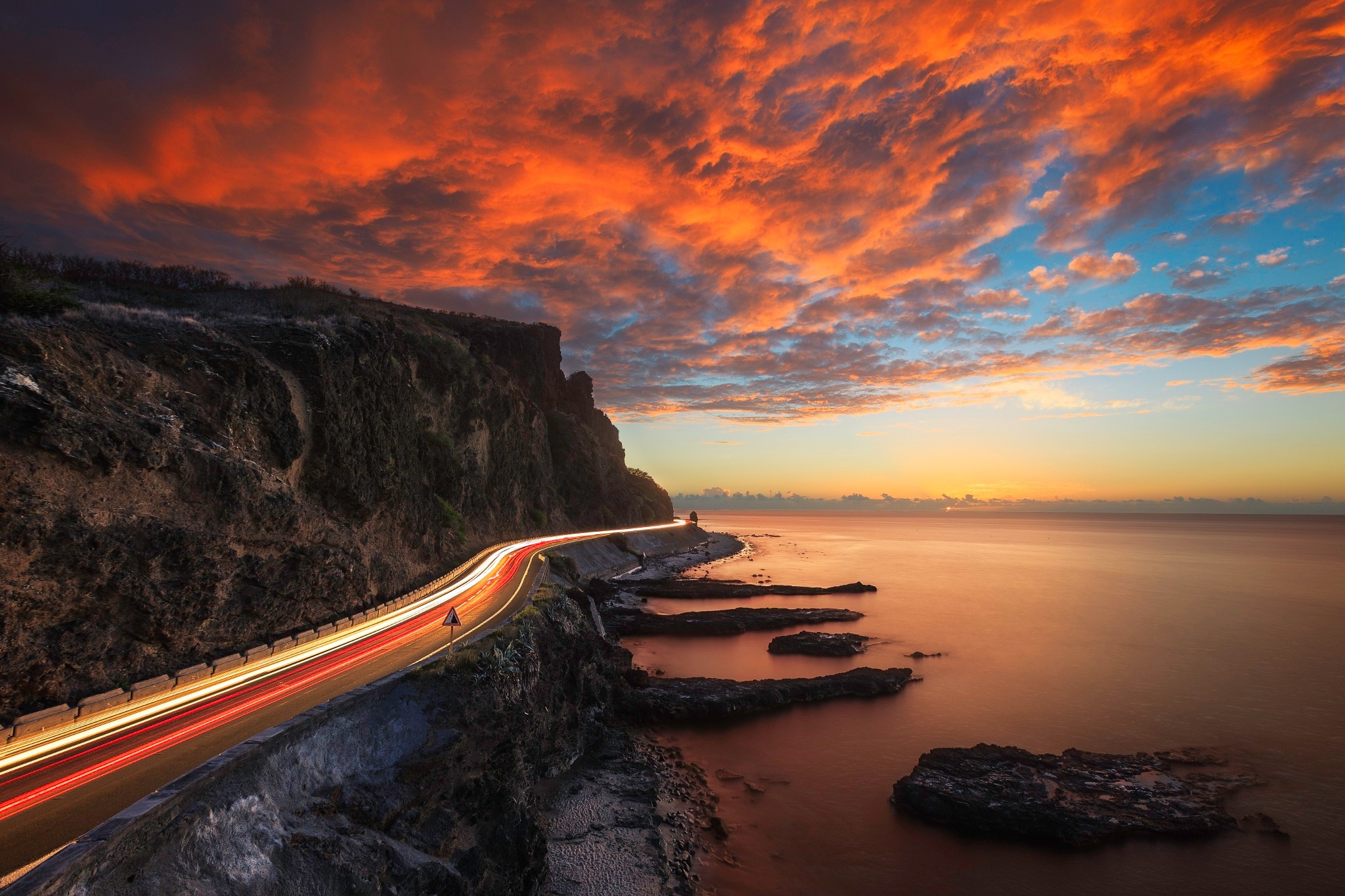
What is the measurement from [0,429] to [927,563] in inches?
4625

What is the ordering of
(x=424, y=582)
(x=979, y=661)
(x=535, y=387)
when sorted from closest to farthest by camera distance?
(x=424, y=582), (x=979, y=661), (x=535, y=387)

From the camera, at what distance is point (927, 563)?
107 m

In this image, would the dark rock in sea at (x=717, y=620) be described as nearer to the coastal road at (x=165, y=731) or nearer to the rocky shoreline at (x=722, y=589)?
the rocky shoreline at (x=722, y=589)

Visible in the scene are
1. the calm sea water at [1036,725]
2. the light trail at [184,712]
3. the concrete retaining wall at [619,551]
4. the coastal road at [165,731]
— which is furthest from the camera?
the concrete retaining wall at [619,551]

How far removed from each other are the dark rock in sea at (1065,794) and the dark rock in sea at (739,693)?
8007 millimetres

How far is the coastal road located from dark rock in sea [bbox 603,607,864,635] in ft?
72.6

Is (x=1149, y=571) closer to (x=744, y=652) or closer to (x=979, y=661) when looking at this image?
(x=979, y=661)

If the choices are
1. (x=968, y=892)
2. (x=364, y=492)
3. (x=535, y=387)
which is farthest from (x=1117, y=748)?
(x=535, y=387)

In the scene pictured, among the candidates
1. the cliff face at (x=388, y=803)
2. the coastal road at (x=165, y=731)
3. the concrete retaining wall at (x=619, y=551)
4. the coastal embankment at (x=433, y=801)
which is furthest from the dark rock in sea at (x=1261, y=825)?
the concrete retaining wall at (x=619, y=551)

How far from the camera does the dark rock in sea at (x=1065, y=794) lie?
17844 millimetres

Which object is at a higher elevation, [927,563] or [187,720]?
[187,720]

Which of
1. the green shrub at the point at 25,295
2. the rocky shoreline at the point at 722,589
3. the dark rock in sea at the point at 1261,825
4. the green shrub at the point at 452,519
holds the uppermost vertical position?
the green shrub at the point at 25,295

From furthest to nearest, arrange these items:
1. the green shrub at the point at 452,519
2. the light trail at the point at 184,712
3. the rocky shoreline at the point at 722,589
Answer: the rocky shoreline at the point at 722,589 → the green shrub at the point at 452,519 → the light trail at the point at 184,712

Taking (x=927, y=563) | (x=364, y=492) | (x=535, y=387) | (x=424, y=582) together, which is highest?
(x=535, y=387)
